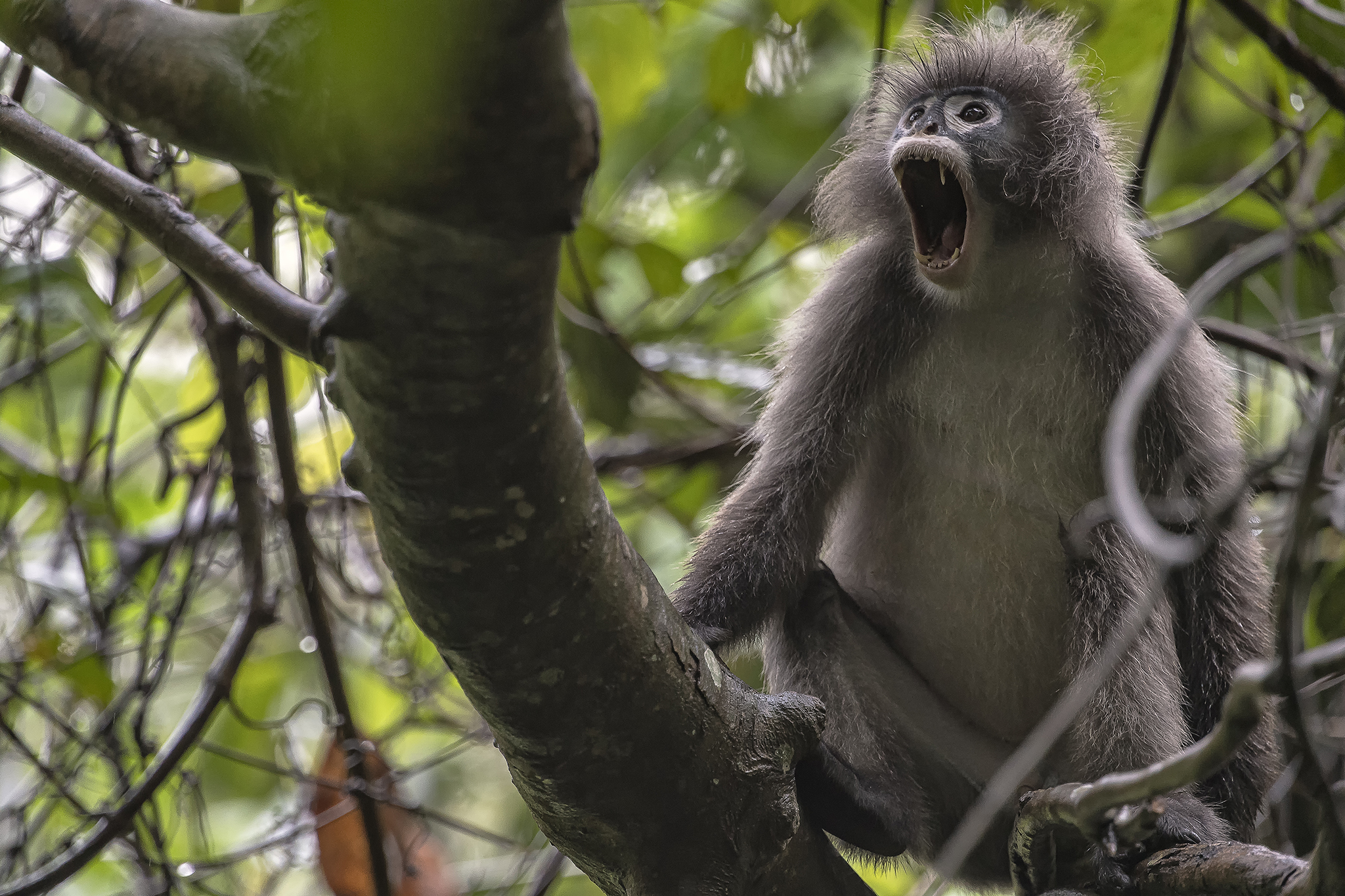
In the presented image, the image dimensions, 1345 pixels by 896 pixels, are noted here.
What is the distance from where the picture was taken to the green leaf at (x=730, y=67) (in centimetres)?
345

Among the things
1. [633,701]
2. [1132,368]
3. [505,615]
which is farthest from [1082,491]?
[505,615]

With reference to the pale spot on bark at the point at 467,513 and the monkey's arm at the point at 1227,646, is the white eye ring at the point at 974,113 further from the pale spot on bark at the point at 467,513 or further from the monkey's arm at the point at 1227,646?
the pale spot on bark at the point at 467,513

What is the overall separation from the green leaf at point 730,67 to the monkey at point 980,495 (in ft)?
2.43

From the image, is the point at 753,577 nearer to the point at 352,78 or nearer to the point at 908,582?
the point at 908,582

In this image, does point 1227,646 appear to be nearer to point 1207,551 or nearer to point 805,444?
point 1207,551

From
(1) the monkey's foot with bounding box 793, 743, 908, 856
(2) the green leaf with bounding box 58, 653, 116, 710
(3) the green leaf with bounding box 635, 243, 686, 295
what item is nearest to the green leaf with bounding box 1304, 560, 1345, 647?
(1) the monkey's foot with bounding box 793, 743, 908, 856

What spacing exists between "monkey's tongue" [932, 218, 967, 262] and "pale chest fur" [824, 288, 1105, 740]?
0.47 feet

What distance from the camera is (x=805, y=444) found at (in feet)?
8.68

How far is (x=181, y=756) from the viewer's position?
2615mm

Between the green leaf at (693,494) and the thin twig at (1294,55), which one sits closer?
the thin twig at (1294,55)

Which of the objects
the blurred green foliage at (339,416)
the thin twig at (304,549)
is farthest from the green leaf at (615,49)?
the thin twig at (304,549)

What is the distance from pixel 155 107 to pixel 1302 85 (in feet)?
10.8

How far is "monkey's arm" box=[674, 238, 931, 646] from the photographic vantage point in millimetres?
2463

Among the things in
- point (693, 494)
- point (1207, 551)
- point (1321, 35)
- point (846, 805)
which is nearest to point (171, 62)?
point (846, 805)
